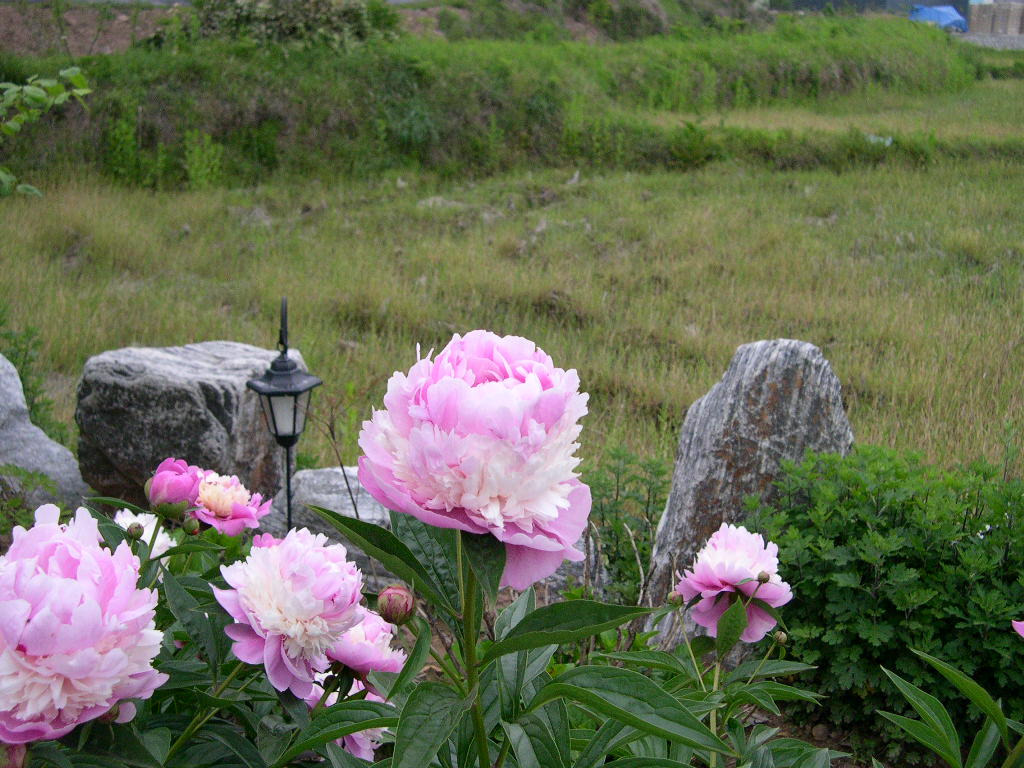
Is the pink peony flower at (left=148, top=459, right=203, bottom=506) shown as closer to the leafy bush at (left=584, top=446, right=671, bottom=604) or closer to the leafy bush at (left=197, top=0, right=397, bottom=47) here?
the leafy bush at (left=584, top=446, right=671, bottom=604)

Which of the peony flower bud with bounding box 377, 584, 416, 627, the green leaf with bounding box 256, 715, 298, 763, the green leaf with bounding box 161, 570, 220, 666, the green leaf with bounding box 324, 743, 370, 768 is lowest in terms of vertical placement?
the green leaf with bounding box 256, 715, 298, 763

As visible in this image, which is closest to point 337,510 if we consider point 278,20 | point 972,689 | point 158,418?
point 158,418

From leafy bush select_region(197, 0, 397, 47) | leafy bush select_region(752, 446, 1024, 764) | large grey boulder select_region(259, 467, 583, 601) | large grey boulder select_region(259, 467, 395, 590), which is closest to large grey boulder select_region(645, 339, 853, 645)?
leafy bush select_region(752, 446, 1024, 764)

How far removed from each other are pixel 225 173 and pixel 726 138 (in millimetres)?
5972

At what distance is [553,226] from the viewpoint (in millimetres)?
9055

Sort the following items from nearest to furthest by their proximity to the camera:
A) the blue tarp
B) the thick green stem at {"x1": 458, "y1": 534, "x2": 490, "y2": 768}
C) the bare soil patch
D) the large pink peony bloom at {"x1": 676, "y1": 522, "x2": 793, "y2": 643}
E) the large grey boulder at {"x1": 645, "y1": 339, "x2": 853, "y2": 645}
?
the thick green stem at {"x1": 458, "y1": 534, "x2": 490, "y2": 768} < the large pink peony bloom at {"x1": 676, "y1": 522, "x2": 793, "y2": 643} < the large grey boulder at {"x1": 645, "y1": 339, "x2": 853, "y2": 645} < the bare soil patch < the blue tarp

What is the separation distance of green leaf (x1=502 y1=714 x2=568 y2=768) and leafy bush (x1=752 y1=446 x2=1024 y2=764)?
5.99 feet

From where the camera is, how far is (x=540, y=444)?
830 millimetres

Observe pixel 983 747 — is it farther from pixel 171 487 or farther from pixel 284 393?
pixel 284 393

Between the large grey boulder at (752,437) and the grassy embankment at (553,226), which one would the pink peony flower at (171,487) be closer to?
the large grey boulder at (752,437)

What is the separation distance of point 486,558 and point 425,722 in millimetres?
179

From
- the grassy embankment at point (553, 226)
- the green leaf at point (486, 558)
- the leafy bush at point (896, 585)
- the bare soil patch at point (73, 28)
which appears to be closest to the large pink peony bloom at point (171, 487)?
the green leaf at point (486, 558)

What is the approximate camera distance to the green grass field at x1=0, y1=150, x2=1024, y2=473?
5410mm

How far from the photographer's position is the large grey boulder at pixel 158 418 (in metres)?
4.10
